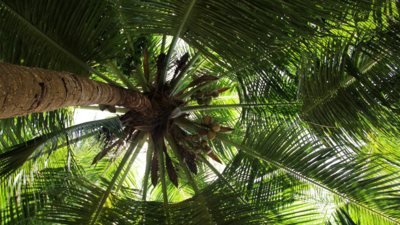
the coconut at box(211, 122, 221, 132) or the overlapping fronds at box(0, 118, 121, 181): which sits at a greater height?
the coconut at box(211, 122, 221, 132)

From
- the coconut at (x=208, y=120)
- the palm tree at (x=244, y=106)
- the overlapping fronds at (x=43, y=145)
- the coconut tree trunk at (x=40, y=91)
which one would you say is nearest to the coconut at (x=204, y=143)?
the palm tree at (x=244, y=106)

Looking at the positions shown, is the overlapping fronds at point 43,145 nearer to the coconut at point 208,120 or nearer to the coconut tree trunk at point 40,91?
the coconut tree trunk at point 40,91

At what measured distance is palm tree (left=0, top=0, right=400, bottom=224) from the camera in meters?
2.20

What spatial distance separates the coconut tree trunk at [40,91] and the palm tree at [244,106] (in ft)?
0.29

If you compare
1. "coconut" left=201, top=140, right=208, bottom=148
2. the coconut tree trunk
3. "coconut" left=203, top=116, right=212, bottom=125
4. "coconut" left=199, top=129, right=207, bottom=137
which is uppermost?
"coconut" left=203, top=116, right=212, bottom=125

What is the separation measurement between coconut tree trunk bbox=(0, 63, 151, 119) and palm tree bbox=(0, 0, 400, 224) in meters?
0.09

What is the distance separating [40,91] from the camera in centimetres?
145

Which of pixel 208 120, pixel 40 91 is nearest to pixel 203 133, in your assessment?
pixel 208 120

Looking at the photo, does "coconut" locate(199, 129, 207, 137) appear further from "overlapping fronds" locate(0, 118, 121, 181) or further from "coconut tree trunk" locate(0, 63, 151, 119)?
"coconut tree trunk" locate(0, 63, 151, 119)

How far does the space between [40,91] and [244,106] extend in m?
2.42

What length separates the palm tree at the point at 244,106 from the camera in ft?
7.20

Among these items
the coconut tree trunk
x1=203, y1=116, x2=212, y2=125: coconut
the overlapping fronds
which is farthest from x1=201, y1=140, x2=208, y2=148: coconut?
the coconut tree trunk

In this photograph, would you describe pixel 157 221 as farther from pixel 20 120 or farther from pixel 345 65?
pixel 345 65

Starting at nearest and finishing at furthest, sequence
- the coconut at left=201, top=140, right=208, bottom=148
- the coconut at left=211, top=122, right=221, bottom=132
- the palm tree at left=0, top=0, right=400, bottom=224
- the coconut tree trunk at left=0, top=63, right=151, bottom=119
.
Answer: the coconut tree trunk at left=0, top=63, right=151, bottom=119
the palm tree at left=0, top=0, right=400, bottom=224
the coconut at left=211, top=122, right=221, bottom=132
the coconut at left=201, top=140, right=208, bottom=148
